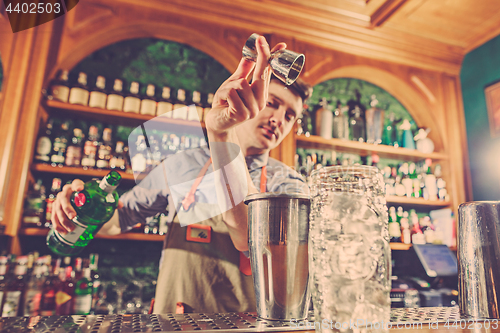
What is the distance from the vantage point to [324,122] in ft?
8.49

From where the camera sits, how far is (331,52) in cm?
265

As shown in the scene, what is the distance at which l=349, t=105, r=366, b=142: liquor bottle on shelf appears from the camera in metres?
2.73

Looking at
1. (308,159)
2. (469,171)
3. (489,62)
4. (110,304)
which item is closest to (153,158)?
(110,304)

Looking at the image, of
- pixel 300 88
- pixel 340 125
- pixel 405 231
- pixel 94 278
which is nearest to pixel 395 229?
pixel 405 231

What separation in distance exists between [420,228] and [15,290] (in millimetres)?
2958

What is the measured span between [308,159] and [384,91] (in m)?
1.15

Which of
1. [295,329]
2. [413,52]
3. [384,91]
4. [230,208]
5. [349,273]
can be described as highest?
[413,52]

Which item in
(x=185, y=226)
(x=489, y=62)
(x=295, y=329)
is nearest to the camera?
(x=295, y=329)

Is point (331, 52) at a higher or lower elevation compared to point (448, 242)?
higher

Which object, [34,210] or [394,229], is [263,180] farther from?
[394,229]

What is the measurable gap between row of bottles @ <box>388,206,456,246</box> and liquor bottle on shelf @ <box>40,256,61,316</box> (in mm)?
2397

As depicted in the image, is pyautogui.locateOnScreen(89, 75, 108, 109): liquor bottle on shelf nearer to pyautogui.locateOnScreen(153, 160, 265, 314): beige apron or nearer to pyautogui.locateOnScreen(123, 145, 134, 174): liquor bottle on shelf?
pyautogui.locateOnScreen(123, 145, 134, 174): liquor bottle on shelf

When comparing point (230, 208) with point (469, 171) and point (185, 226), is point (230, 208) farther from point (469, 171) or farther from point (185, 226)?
point (469, 171)

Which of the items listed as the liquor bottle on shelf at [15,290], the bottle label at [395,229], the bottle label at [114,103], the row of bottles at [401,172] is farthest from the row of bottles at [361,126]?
the liquor bottle on shelf at [15,290]
